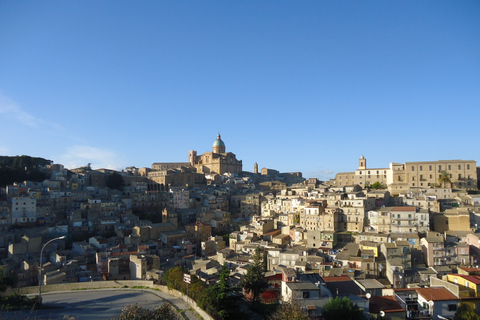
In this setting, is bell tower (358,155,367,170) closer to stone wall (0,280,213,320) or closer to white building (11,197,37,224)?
stone wall (0,280,213,320)

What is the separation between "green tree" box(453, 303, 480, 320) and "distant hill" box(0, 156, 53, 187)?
47.9m

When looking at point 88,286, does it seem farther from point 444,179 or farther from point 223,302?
point 444,179

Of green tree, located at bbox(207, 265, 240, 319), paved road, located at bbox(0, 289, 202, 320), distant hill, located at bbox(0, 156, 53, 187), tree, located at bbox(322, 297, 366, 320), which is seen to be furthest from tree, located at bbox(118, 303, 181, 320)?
distant hill, located at bbox(0, 156, 53, 187)

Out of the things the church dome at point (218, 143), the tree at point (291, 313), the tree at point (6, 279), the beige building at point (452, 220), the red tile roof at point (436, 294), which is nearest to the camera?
the tree at point (291, 313)

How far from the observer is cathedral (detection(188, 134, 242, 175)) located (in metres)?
78.1

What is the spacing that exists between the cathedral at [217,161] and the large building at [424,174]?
1353 inches

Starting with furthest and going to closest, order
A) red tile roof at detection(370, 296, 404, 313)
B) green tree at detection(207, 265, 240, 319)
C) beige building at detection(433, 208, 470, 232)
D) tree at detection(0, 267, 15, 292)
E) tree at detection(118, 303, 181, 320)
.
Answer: beige building at detection(433, 208, 470, 232) → tree at detection(0, 267, 15, 292) → red tile roof at detection(370, 296, 404, 313) → green tree at detection(207, 265, 240, 319) → tree at detection(118, 303, 181, 320)

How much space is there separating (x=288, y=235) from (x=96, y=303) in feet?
63.7

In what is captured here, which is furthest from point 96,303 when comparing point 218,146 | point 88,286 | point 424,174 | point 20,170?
point 218,146

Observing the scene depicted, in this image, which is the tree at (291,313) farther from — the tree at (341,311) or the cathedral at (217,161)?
the cathedral at (217,161)

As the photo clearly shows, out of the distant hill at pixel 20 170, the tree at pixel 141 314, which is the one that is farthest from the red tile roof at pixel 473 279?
the distant hill at pixel 20 170

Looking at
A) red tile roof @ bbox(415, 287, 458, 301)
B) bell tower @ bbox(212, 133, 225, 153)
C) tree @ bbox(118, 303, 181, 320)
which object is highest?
bell tower @ bbox(212, 133, 225, 153)

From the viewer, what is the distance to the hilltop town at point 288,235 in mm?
21906

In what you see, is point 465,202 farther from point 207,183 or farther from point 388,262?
point 207,183
